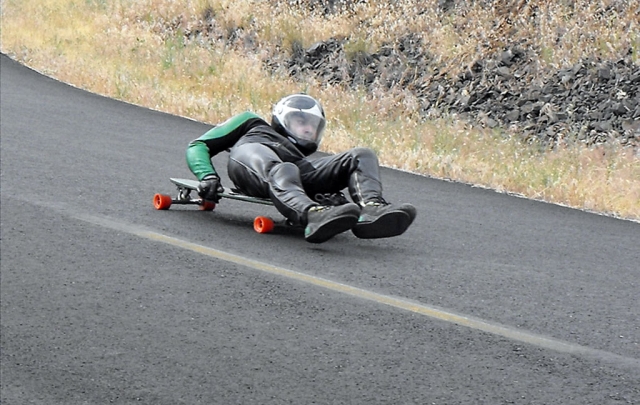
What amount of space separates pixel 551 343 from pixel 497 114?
1140 cm

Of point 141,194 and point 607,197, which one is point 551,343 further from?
point 607,197

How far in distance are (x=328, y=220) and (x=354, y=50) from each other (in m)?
13.0

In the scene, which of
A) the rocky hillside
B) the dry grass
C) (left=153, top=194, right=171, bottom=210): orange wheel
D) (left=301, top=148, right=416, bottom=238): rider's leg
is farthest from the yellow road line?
the rocky hillside

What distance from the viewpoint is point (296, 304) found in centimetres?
726

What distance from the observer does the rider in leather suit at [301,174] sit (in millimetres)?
8508

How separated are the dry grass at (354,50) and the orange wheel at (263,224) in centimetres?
406

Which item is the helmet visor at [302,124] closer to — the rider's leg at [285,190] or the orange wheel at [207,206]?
the rider's leg at [285,190]

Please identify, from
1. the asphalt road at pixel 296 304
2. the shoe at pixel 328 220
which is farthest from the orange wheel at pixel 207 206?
the shoe at pixel 328 220

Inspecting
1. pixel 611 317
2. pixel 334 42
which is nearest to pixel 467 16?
pixel 334 42

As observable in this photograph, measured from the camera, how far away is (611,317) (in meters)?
7.44

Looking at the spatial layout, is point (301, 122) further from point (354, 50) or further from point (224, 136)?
point (354, 50)

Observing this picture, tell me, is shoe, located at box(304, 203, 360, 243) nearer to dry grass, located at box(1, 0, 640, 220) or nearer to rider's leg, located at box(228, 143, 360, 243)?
rider's leg, located at box(228, 143, 360, 243)

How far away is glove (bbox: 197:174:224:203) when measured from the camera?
9.14 metres

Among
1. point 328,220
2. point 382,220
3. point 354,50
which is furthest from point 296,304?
point 354,50
